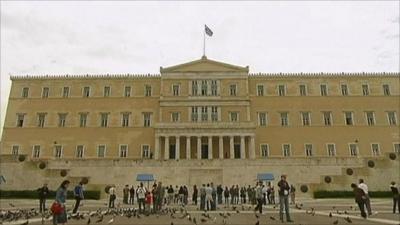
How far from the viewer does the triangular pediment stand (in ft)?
179

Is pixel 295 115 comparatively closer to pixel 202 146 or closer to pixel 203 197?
pixel 202 146

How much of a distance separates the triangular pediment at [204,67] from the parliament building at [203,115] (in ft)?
0.48

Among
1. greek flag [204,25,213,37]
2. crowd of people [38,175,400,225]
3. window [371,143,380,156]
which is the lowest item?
crowd of people [38,175,400,225]

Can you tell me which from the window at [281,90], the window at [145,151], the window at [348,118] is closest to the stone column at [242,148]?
the window at [281,90]

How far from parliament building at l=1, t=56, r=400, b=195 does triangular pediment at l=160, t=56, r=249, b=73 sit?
0.15 m

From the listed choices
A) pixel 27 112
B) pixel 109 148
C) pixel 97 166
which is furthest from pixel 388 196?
pixel 27 112

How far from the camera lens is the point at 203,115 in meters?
52.5

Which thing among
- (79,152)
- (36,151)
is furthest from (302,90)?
(36,151)

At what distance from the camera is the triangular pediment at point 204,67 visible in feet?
179

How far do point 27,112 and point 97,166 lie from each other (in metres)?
22.3

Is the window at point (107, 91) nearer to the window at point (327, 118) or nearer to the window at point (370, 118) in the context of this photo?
the window at point (327, 118)

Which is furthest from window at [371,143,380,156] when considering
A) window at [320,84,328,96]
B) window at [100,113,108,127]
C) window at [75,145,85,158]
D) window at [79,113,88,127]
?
window at [79,113,88,127]

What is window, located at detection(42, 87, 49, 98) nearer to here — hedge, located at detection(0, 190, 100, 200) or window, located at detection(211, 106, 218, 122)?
hedge, located at detection(0, 190, 100, 200)

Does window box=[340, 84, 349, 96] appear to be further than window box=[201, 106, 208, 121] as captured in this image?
Yes
